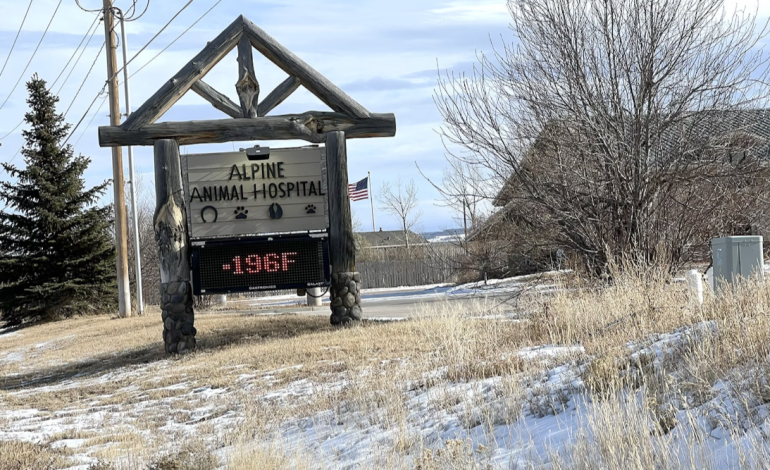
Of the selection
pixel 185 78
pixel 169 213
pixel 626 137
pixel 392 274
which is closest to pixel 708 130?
pixel 626 137

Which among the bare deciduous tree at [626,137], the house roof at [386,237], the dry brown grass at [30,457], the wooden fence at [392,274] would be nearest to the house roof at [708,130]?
the bare deciduous tree at [626,137]

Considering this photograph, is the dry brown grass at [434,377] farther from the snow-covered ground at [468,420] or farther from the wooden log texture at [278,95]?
the wooden log texture at [278,95]

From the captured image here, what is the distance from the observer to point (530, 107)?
12602 millimetres

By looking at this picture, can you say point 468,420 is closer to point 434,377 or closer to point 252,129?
point 434,377

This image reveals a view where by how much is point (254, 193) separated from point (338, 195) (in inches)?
55.4

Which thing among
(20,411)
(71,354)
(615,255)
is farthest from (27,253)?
(615,255)

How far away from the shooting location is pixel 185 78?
1384cm

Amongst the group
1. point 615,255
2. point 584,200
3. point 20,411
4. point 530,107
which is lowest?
point 20,411

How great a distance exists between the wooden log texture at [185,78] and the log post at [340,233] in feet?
7.68

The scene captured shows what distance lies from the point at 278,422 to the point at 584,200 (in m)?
6.91

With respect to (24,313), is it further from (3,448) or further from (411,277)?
(3,448)

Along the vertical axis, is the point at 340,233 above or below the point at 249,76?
below

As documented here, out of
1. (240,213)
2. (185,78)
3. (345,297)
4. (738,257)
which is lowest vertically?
(345,297)

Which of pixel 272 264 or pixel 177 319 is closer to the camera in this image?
pixel 177 319
